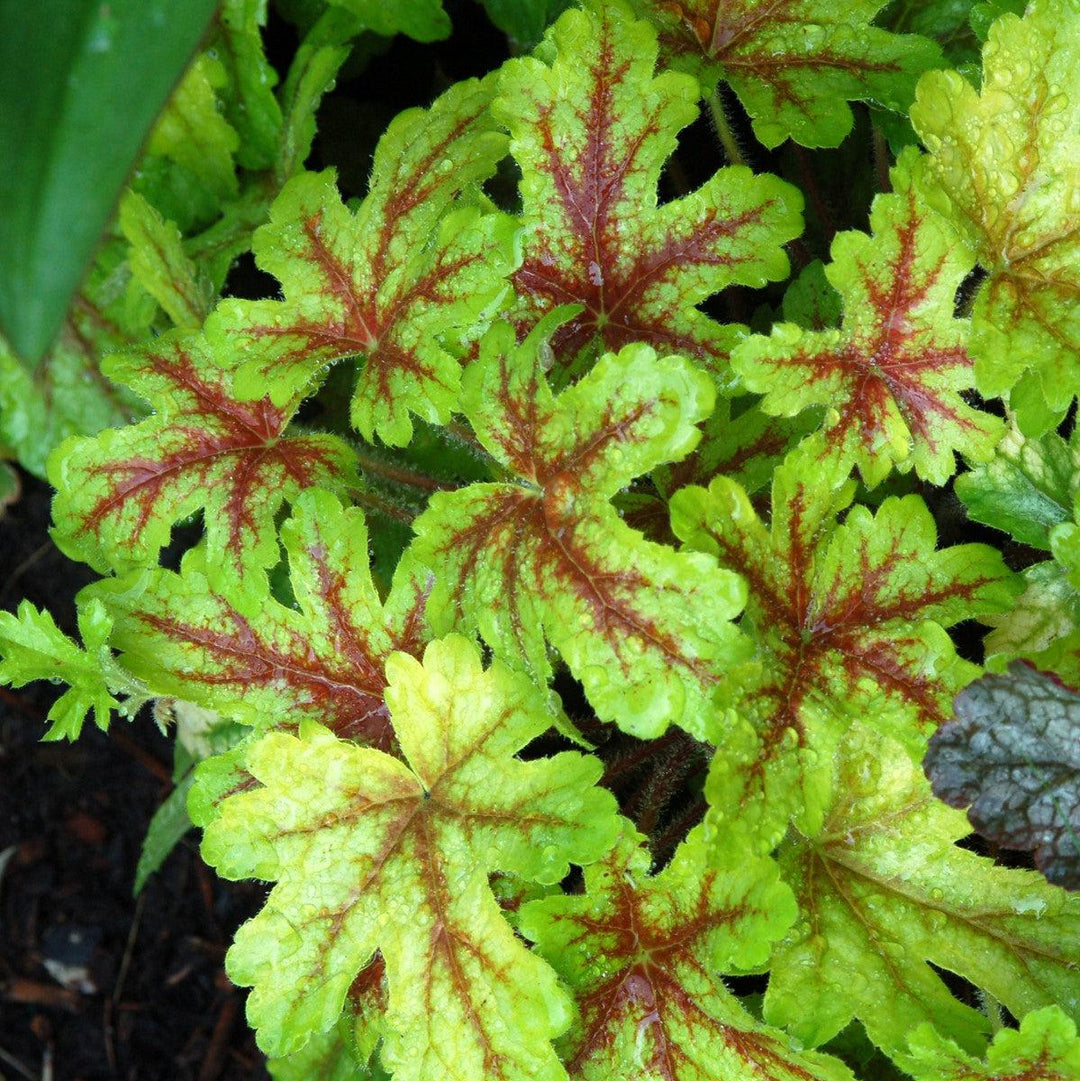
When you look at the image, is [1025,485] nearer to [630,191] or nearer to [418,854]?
[630,191]

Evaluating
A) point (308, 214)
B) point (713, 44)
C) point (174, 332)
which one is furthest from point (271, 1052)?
point (713, 44)

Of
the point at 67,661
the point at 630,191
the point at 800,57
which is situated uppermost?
the point at 800,57

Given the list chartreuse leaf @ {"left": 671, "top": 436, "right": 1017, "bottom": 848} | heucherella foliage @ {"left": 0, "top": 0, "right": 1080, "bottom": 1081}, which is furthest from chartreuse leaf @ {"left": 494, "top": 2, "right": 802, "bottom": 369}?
chartreuse leaf @ {"left": 671, "top": 436, "right": 1017, "bottom": 848}

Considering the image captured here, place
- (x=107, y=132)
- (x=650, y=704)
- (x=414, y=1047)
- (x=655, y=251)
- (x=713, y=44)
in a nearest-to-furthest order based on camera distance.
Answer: (x=107, y=132) → (x=650, y=704) → (x=414, y=1047) → (x=655, y=251) → (x=713, y=44)

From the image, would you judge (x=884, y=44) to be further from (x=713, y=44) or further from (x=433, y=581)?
(x=433, y=581)

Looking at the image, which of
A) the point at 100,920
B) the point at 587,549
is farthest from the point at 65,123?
the point at 100,920

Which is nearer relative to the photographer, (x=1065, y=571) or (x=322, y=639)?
(x=1065, y=571)

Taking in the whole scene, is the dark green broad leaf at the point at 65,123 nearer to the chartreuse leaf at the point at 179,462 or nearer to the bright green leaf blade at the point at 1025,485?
the chartreuse leaf at the point at 179,462
